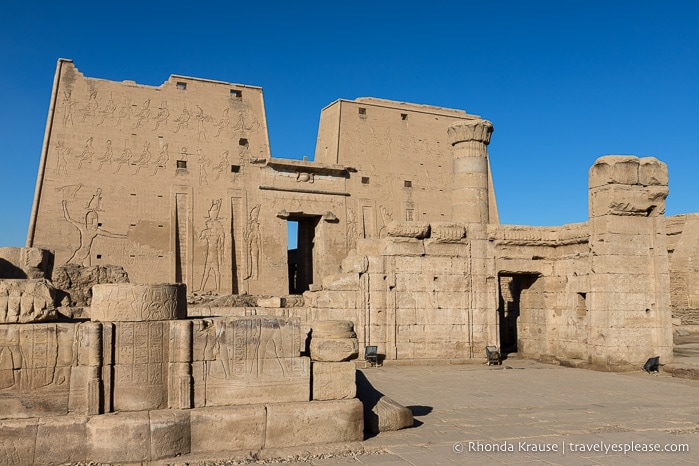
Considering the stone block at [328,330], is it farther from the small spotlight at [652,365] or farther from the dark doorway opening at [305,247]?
the dark doorway opening at [305,247]

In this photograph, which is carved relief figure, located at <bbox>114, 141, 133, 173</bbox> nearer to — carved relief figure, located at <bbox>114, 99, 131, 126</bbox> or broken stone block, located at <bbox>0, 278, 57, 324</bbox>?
carved relief figure, located at <bbox>114, 99, 131, 126</bbox>

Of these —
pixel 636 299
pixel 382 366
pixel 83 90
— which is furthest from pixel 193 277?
pixel 636 299

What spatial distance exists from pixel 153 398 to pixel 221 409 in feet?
2.09

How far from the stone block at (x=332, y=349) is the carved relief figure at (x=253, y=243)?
49.1 ft

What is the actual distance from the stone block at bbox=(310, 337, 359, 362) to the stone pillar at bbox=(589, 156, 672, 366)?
8153mm

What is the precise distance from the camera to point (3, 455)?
208 inches

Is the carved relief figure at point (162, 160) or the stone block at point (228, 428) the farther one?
the carved relief figure at point (162, 160)

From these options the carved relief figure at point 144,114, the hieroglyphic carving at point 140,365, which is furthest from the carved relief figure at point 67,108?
the hieroglyphic carving at point 140,365

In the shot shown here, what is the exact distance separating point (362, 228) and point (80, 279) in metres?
12.4

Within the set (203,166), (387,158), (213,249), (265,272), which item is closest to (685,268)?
(387,158)

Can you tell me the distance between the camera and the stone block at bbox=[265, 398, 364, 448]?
5980mm

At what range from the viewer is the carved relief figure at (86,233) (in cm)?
1923

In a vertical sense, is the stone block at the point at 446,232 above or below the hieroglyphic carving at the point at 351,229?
below

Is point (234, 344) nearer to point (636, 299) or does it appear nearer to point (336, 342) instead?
point (336, 342)
